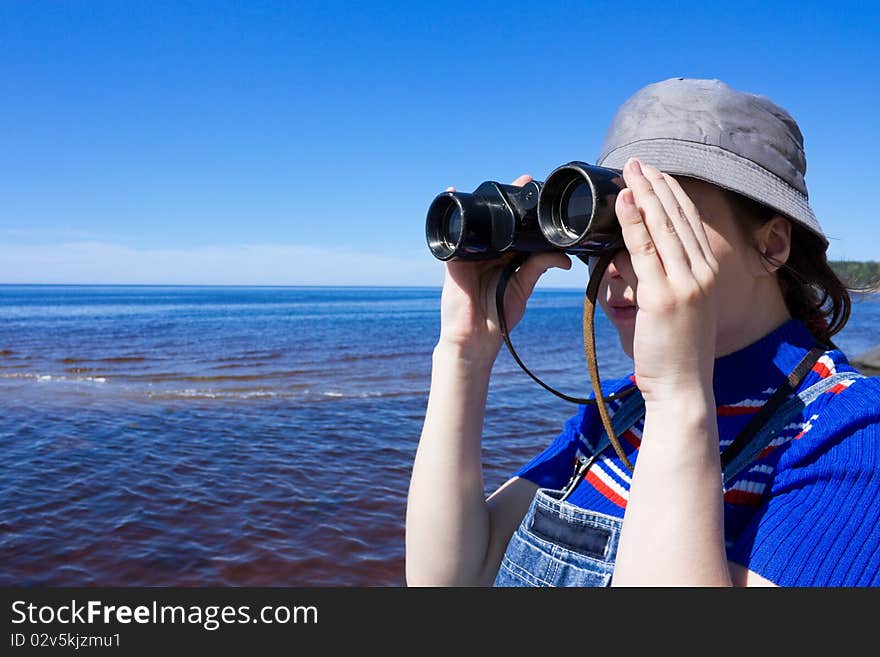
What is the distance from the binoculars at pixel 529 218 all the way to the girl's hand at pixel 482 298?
0.05m

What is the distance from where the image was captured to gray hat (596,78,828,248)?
139cm

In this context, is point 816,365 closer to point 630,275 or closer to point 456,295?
point 630,275

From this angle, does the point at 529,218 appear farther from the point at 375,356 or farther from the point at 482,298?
the point at 375,356

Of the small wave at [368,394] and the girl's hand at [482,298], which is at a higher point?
the girl's hand at [482,298]

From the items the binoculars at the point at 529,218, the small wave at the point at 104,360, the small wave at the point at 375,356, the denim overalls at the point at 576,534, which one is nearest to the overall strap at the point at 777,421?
the denim overalls at the point at 576,534

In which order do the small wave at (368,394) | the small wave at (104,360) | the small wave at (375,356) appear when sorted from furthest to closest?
1. the small wave at (375,356)
2. the small wave at (104,360)
3. the small wave at (368,394)

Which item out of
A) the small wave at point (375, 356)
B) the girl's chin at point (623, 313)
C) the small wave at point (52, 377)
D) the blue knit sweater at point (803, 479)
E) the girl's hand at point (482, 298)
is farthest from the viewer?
the small wave at point (375, 356)

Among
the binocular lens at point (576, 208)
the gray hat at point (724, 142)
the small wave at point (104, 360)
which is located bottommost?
the small wave at point (104, 360)

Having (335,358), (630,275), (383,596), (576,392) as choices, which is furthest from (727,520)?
(335,358)

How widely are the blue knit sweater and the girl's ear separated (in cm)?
15

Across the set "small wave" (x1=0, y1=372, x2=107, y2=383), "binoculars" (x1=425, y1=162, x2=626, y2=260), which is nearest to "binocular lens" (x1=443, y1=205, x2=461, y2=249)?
"binoculars" (x1=425, y1=162, x2=626, y2=260)

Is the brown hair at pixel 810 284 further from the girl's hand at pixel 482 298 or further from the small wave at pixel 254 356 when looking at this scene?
the small wave at pixel 254 356

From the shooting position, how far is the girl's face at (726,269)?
55.0 inches

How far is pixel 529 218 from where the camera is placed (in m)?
1.80
